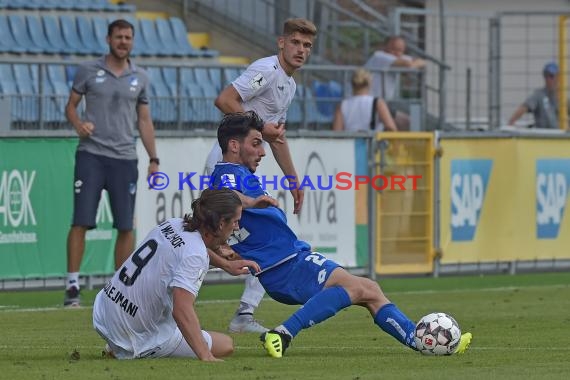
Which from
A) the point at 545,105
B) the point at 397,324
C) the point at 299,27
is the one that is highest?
the point at 299,27

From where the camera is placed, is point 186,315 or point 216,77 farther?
point 216,77

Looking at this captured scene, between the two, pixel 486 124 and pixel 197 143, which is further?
pixel 486 124

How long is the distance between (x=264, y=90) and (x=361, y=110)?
6.85 m

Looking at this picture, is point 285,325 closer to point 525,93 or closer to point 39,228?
point 39,228

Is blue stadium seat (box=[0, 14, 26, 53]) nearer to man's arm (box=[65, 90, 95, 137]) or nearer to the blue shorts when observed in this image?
man's arm (box=[65, 90, 95, 137])

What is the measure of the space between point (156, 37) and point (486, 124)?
4705mm

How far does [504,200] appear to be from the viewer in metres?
19.2

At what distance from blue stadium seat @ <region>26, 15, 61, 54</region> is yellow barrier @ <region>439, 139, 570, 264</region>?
557cm

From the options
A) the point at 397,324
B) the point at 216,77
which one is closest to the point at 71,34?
the point at 216,77

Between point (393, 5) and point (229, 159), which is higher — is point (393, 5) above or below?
above

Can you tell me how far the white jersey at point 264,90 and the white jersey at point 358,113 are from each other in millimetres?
6572

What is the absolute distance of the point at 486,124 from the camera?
22578 millimetres

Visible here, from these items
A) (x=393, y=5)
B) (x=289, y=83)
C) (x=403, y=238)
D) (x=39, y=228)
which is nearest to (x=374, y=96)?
(x=403, y=238)

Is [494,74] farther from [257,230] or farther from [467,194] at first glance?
[257,230]
